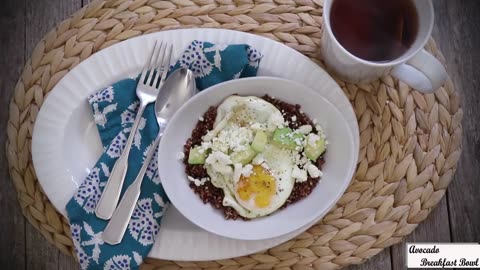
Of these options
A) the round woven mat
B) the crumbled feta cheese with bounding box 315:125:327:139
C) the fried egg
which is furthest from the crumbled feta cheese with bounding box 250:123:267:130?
the round woven mat

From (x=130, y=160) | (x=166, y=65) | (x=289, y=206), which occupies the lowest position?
(x=289, y=206)

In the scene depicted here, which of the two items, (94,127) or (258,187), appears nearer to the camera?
(258,187)

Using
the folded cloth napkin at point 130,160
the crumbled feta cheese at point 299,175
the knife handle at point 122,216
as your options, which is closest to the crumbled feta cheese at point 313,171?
the crumbled feta cheese at point 299,175

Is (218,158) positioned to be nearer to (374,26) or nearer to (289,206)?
(289,206)

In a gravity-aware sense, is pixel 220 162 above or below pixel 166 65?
below

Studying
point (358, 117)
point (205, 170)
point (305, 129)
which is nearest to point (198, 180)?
point (205, 170)

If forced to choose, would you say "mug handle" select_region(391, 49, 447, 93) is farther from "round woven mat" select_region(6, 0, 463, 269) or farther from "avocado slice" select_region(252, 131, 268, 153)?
"avocado slice" select_region(252, 131, 268, 153)

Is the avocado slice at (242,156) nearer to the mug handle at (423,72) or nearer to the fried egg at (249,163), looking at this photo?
the fried egg at (249,163)
